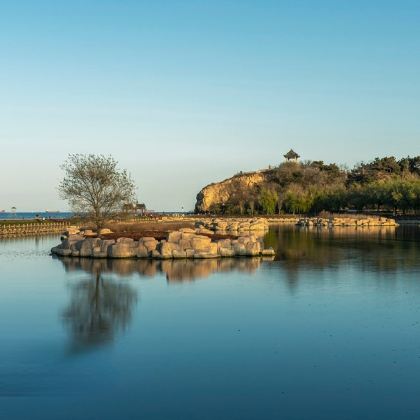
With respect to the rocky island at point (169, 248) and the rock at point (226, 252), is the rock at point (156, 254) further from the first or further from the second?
the rock at point (226, 252)

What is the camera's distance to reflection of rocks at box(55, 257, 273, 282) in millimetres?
25062

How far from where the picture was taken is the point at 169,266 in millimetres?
27688

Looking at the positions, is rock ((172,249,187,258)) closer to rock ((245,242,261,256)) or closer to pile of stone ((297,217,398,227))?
rock ((245,242,261,256))

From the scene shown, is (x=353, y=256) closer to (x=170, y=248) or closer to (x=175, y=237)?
(x=175, y=237)

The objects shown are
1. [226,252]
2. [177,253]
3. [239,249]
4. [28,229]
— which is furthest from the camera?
[28,229]

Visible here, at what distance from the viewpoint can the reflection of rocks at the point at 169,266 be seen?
25062mm

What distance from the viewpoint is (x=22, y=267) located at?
28.5 m

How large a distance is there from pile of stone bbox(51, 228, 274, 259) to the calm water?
6306mm

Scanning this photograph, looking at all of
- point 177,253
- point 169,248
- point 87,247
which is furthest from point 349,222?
point 87,247

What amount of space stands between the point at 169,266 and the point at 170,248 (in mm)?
3104

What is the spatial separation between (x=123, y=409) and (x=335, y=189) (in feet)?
355

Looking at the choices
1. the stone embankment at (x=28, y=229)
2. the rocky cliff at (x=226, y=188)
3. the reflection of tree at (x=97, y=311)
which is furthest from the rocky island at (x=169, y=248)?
the rocky cliff at (x=226, y=188)

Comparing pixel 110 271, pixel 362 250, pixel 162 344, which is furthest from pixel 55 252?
pixel 162 344

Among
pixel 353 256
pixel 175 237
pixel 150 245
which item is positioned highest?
pixel 175 237
